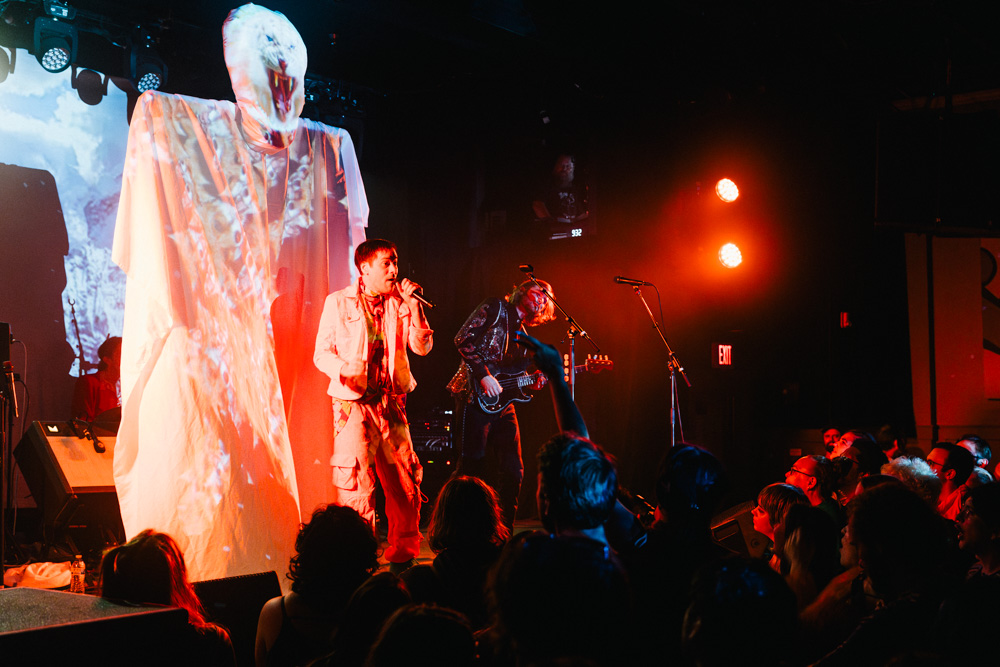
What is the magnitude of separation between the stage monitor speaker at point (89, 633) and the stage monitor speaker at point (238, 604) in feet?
6.66

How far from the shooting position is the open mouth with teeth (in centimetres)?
574

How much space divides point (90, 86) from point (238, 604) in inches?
205

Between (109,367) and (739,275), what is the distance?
5767 millimetres

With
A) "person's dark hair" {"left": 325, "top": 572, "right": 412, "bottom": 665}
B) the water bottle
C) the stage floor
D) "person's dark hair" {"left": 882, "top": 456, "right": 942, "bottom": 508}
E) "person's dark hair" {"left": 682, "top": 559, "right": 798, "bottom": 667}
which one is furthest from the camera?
the stage floor

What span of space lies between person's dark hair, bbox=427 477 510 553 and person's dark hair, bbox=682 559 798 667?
1060 mm

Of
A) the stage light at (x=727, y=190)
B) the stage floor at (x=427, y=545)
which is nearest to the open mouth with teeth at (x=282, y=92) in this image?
the stage floor at (x=427, y=545)

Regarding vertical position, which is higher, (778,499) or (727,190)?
(727,190)

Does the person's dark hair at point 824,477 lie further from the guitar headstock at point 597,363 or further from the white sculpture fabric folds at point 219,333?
the white sculpture fabric folds at point 219,333

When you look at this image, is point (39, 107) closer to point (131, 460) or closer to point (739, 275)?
point (131, 460)

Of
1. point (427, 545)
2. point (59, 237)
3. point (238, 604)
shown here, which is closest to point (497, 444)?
point (427, 545)

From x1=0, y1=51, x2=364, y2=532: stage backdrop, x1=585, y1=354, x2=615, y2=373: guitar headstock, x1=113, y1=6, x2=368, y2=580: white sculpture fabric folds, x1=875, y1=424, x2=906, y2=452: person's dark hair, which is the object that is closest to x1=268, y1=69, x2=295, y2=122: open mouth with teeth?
x1=113, y1=6, x2=368, y2=580: white sculpture fabric folds

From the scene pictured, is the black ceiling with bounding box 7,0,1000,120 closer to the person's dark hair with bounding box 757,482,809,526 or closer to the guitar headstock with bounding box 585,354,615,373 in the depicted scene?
the guitar headstock with bounding box 585,354,615,373

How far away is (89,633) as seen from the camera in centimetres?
88

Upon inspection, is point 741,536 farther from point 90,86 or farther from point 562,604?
point 90,86
